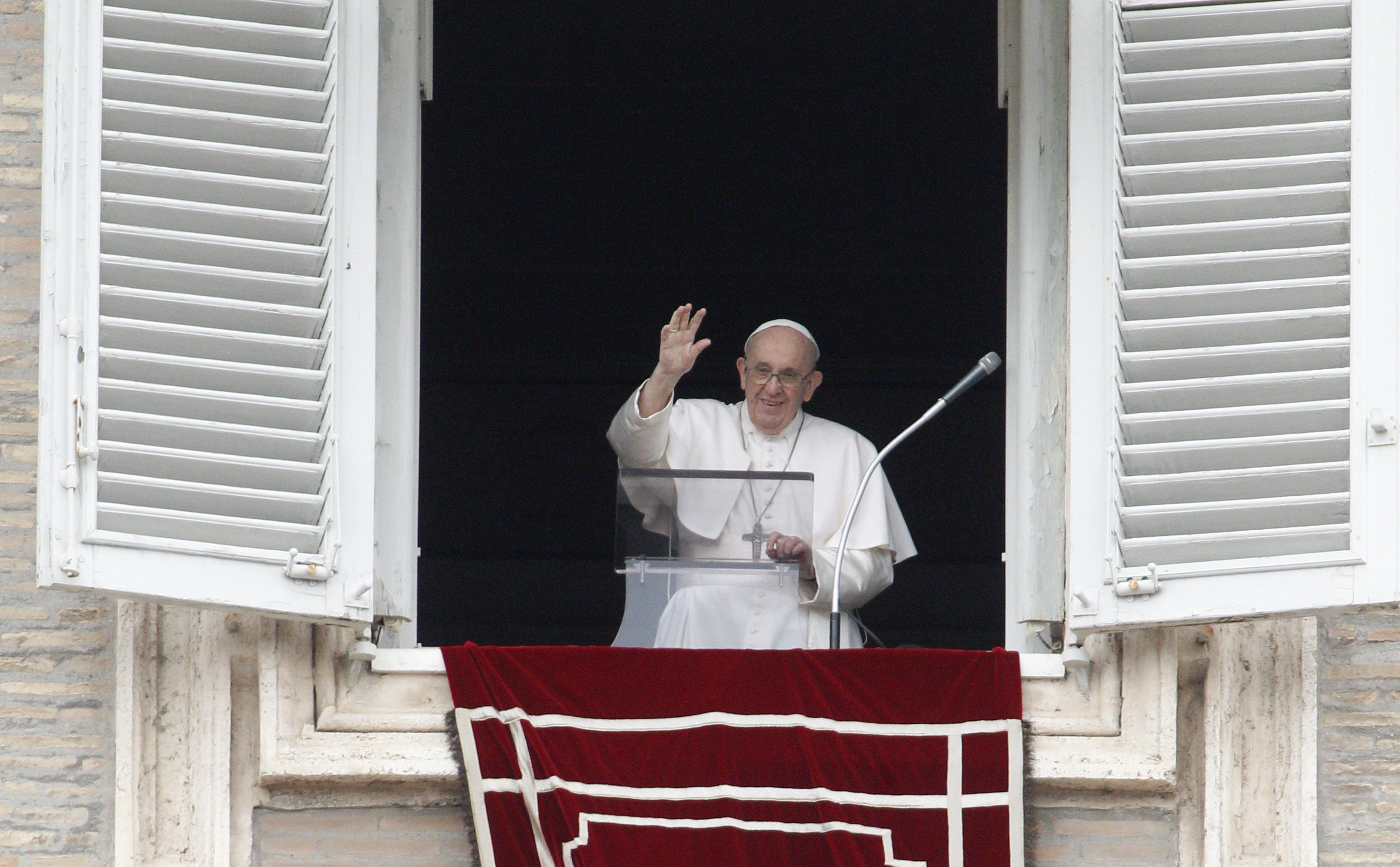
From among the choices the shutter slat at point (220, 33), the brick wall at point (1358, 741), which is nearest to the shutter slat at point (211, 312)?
the shutter slat at point (220, 33)

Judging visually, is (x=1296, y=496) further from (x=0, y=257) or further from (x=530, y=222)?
(x=530, y=222)

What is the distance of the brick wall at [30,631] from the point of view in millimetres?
4930

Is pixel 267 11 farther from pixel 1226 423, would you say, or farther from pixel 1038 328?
pixel 1226 423

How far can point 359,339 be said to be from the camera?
4.84m

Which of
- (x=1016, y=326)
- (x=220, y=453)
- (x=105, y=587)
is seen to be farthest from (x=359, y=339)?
(x=1016, y=326)

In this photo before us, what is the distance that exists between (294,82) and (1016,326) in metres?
1.79

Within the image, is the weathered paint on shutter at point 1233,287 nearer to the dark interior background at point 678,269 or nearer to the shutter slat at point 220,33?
the shutter slat at point 220,33

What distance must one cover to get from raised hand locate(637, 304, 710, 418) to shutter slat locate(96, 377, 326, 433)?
38.7 inches

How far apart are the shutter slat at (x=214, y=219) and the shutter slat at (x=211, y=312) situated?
0.49 feet

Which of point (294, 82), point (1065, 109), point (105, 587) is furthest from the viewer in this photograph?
point (1065, 109)

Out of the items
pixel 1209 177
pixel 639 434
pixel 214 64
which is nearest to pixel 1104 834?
pixel 1209 177

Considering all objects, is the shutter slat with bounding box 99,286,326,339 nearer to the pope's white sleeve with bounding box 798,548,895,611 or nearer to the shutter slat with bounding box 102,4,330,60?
the shutter slat with bounding box 102,4,330,60

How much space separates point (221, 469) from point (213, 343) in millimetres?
274

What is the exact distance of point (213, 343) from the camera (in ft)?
15.7
